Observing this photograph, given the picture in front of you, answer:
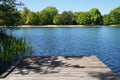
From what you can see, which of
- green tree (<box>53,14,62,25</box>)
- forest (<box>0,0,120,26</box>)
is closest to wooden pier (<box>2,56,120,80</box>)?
forest (<box>0,0,120,26</box>)

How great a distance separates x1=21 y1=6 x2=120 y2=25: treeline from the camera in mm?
106875

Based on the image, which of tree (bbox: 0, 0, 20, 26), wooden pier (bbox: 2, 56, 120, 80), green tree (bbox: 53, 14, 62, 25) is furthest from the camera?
green tree (bbox: 53, 14, 62, 25)

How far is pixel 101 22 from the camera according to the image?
116125 millimetres

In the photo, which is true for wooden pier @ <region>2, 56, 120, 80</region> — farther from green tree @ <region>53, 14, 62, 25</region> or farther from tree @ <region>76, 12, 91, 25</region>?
tree @ <region>76, 12, 91, 25</region>

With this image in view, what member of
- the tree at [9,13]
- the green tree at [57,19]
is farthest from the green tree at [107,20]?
the tree at [9,13]

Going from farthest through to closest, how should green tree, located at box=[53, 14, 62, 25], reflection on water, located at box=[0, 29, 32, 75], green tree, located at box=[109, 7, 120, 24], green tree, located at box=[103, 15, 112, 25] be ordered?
green tree, located at box=[109, 7, 120, 24] → green tree, located at box=[103, 15, 112, 25] → green tree, located at box=[53, 14, 62, 25] → reflection on water, located at box=[0, 29, 32, 75]

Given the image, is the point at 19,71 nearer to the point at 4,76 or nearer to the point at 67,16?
the point at 4,76

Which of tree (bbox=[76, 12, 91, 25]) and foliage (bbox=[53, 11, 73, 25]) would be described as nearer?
foliage (bbox=[53, 11, 73, 25])

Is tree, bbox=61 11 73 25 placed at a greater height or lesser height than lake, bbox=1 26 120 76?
greater

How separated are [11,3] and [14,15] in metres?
0.92

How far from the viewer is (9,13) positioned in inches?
768

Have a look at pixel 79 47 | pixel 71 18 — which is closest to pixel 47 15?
pixel 71 18

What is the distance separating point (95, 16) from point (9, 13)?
93289mm

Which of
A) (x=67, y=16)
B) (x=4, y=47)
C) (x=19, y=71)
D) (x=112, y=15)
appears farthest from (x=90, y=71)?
(x=112, y=15)
